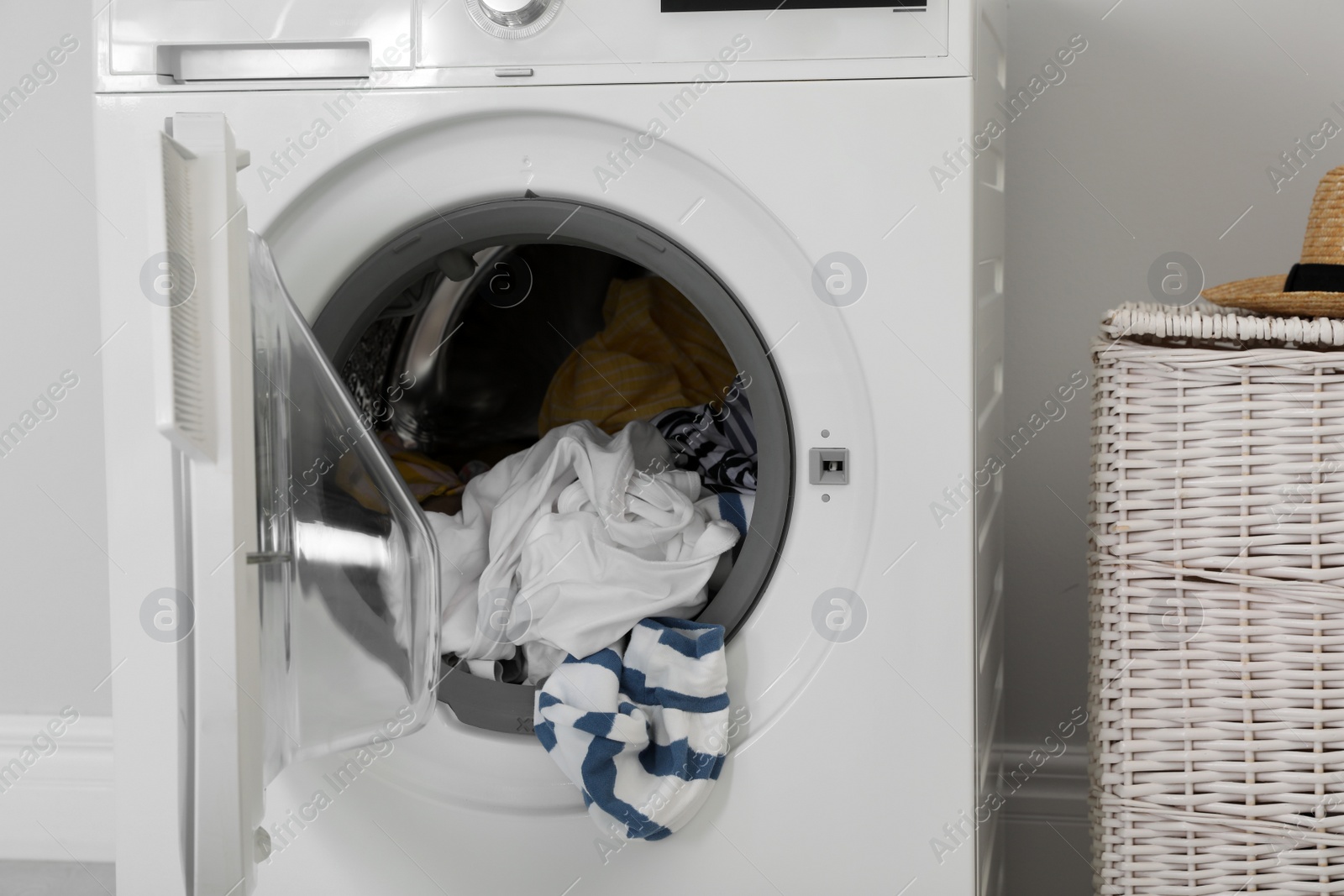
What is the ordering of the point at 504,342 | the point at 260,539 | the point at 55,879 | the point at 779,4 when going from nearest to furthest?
1. the point at 260,539
2. the point at 779,4
3. the point at 504,342
4. the point at 55,879

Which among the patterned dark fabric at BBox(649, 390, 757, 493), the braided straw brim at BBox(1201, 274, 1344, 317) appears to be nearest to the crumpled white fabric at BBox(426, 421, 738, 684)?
the patterned dark fabric at BBox(649, 390, 757, 493)

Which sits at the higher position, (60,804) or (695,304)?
(695,304)

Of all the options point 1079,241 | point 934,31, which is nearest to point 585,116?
point 934,31

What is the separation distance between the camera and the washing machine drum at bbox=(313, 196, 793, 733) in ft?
2.85

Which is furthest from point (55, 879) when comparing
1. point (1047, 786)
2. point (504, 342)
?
point (1047, 786)

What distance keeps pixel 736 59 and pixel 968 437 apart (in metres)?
0.37

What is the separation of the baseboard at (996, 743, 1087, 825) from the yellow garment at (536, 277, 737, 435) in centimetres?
66

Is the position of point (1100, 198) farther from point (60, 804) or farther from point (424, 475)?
point (60, 804)

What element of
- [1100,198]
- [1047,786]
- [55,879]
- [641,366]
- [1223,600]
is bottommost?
[55,879]

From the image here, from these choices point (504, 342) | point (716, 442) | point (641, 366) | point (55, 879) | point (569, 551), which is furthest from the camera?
point (55, 879)

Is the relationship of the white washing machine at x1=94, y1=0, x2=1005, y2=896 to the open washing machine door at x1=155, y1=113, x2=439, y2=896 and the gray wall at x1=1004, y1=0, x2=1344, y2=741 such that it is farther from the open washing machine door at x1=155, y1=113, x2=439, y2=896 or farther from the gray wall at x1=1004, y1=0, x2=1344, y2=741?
the gray wall at x1=1004, y1=0, x2=1344, y2=741

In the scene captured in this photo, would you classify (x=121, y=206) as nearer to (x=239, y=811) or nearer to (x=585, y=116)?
(x=585, y=116)

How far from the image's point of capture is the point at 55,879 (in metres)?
1.44

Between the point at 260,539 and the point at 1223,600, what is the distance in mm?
757
